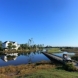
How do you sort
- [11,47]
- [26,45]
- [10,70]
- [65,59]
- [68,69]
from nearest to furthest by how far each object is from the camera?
[68,69] < [10,70] < [65,59] < [11,47] < [26,45]

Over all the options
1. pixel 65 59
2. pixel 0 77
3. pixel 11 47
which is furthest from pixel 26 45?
pixel 0 77

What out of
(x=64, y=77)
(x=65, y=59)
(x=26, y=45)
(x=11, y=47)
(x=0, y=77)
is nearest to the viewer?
(x=64, y=77)

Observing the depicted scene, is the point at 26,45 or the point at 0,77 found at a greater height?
the point at 26,45

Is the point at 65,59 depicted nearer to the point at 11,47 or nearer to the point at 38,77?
the point at 38,77

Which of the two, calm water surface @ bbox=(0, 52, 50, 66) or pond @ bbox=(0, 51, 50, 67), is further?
calm water surface @ bbox=(0, 52, 50, 66)

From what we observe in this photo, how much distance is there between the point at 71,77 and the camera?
1255 centimetres

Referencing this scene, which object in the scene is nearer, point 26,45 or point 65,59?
point 65,59

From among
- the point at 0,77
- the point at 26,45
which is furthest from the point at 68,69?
the point at 26,45

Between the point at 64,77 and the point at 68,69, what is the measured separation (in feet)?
17.5

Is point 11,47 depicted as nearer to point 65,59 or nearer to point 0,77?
point 65,59

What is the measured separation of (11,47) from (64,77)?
3747 inches

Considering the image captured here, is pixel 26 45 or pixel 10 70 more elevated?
pixel 26 45

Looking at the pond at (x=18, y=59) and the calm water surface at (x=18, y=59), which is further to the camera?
the calm water surface at (x=18, y=59)

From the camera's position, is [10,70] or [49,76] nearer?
[49,76]
